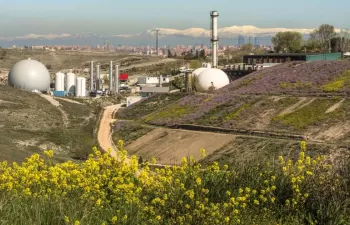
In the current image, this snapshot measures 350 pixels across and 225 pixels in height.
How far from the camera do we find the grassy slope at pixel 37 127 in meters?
40.8

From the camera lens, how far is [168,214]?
12570 millimetres

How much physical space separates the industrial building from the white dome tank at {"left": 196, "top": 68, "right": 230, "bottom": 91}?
2130 cm

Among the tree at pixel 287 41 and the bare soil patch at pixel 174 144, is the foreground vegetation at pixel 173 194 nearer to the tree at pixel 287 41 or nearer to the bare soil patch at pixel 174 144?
the bare soil patch at pixel 174 144

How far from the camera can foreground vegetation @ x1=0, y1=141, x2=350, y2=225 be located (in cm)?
1191

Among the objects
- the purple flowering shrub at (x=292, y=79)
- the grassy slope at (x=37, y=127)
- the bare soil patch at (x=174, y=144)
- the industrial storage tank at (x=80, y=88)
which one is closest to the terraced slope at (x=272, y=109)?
the purple flowering shrub at (x=292, y=79)

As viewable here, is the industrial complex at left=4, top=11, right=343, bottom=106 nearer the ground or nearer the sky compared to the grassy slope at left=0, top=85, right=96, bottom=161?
nearer the sky

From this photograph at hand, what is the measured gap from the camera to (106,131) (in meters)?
53.0

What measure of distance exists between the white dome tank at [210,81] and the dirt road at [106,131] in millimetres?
10899

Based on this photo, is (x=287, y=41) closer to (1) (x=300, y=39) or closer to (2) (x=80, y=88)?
(1) (x=300, y=39)

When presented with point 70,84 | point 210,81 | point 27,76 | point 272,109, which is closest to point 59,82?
point 70,84

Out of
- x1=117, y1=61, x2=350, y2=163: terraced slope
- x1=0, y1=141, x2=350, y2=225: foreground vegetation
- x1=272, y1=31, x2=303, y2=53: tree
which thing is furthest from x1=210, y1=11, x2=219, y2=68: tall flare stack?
x1=0, y1=141, x2=350, y2=225: foreground vegetation

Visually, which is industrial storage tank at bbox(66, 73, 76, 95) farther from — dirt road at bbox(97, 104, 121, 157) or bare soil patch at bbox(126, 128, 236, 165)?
bare soil patch at bbox(126, 128, 236, 165)

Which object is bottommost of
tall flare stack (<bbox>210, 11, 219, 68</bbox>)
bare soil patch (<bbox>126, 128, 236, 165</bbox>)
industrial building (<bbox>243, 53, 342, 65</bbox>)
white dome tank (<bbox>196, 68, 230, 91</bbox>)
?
bare soil patch (<bbox>126, 128, 236, 165</bbox>)

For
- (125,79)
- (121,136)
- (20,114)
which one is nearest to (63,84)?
(125,79)
